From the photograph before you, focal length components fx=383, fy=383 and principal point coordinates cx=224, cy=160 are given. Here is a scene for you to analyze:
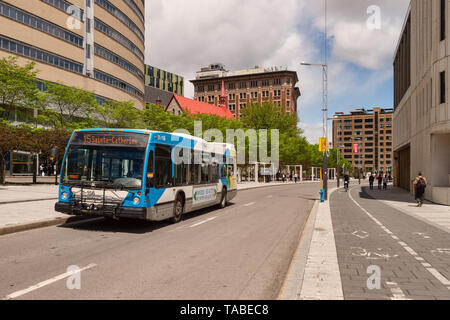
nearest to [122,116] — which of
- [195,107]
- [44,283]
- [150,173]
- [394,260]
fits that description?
[150,173]

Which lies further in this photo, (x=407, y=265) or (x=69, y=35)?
(x=69, y=35)

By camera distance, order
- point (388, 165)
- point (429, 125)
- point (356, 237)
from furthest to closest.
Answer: point (388, 165) → point (429, 125) → point (356, 237)

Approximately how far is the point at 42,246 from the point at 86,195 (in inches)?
97.2

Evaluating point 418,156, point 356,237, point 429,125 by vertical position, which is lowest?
point 356,237

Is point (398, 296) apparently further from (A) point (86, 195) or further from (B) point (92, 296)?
(A) point (86, 195)

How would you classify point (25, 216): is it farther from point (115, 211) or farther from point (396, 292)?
point (396, 292)

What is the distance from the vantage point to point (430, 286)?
554 cm

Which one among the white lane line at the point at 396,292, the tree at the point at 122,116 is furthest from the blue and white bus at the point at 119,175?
the tree at the point at 122,116

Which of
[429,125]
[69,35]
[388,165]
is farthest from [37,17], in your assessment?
[388,165]

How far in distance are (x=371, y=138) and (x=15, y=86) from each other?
172m

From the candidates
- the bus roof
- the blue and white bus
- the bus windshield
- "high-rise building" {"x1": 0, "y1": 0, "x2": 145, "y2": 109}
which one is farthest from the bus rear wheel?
"high-rise building" {"x1": 0, "y1": 0, "x2": 145, "y2": 109}

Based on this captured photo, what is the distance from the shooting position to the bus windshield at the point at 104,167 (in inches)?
410

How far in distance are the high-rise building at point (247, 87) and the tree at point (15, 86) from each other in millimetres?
88485

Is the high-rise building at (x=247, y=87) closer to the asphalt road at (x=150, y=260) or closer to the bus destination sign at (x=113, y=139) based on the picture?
the bus destination sign at (x=113, y=139)
